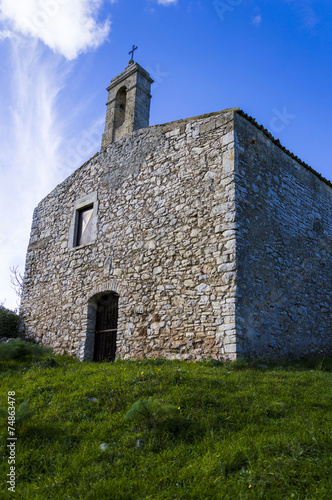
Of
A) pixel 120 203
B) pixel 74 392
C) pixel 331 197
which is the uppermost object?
pixel 331 197

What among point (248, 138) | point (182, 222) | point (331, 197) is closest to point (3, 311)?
point (182, 222)

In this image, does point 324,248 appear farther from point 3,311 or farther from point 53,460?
point 3,311

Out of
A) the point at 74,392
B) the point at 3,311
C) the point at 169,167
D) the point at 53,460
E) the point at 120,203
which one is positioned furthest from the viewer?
the point at 3,311

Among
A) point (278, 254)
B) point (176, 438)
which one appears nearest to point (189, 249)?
point (278, 254)

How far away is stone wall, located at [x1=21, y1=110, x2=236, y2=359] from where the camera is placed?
7.08 meters

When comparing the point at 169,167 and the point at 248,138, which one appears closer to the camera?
the point at 248,138

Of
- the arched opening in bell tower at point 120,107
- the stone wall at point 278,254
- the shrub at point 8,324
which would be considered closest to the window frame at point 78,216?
the arched opening in bell tower at point 120,107

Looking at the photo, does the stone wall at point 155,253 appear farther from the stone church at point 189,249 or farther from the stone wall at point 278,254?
the stone wall at point 278,254

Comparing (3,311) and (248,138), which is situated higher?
(248,138)

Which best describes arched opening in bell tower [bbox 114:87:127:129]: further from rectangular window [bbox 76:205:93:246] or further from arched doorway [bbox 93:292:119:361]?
arched doorway [bbox 93:292:119:361]

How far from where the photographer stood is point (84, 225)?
34.9 feet

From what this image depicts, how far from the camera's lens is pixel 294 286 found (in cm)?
823

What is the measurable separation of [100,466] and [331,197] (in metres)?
9.89

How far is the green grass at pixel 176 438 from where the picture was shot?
2.69 meters
